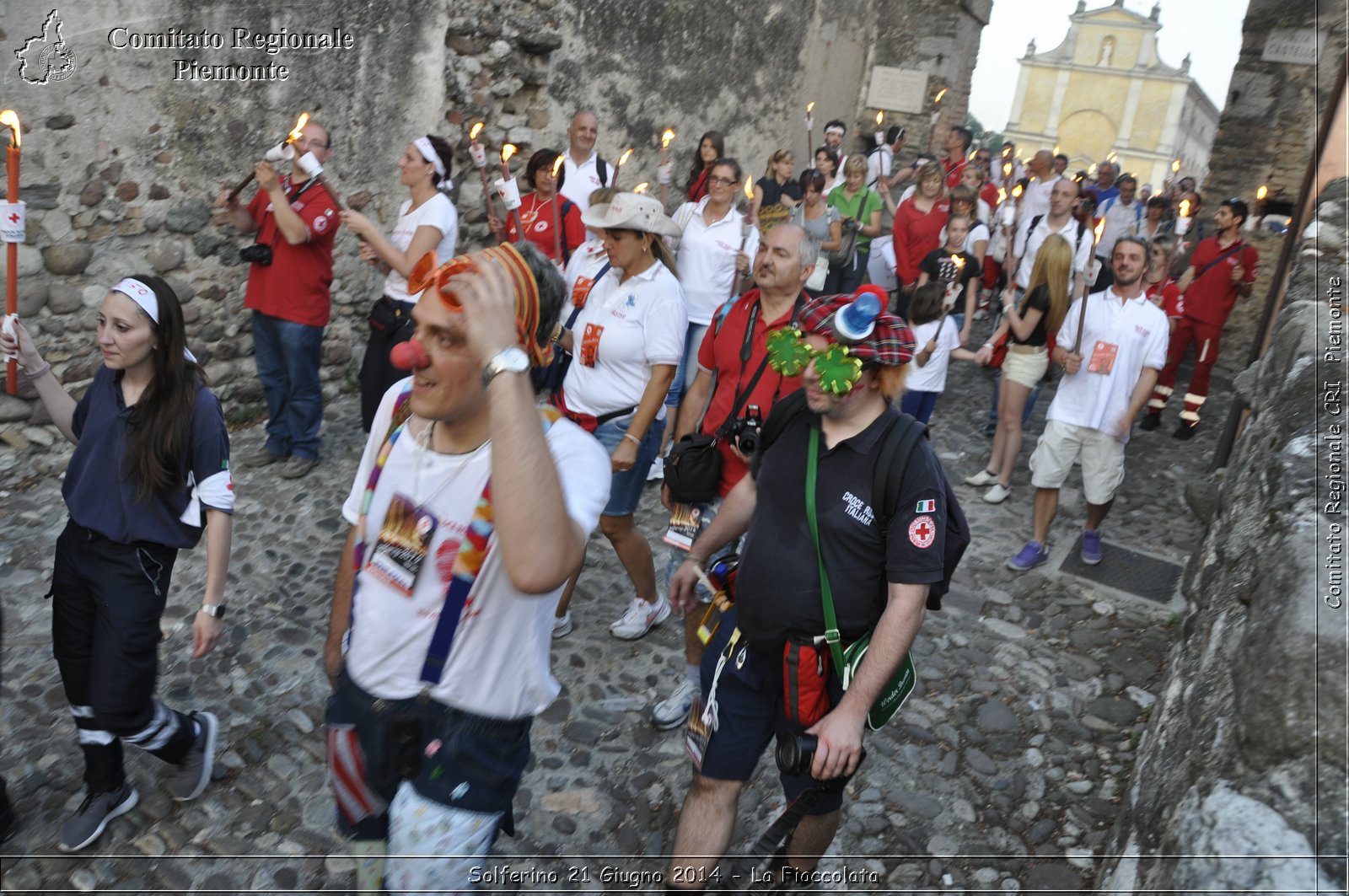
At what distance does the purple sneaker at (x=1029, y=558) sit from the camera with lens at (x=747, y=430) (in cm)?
298

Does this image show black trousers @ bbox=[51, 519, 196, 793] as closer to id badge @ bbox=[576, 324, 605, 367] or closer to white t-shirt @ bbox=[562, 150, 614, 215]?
id badge @ bbox=[576, 324, 605, 367]

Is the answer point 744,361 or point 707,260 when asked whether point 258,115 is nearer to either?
point 707,260

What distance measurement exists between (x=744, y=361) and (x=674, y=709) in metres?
1.51

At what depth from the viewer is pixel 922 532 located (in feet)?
9.15

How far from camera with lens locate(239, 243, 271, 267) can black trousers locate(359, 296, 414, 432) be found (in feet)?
2.67

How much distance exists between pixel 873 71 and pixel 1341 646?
15946 mm

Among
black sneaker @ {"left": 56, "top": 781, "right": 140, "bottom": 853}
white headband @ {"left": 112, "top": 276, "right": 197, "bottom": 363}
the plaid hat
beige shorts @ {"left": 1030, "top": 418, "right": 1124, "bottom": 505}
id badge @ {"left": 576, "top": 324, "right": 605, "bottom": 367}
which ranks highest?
the plaid hat

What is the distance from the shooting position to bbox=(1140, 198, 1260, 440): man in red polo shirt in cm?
970

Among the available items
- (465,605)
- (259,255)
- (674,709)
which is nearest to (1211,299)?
(674,709)

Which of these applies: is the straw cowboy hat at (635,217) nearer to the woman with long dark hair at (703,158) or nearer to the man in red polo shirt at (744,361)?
the man in red polo shirt at (744,361)

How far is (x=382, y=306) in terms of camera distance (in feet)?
18.5

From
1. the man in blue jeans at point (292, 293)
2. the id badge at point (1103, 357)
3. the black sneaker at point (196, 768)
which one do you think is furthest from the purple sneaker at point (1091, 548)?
the black sneaker at point (196, 768)

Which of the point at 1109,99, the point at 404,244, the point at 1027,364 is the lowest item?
the point at 1027,364

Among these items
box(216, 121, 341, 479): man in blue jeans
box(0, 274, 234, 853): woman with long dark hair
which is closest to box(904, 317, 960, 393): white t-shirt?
box(216, 121, 341, 479): man in blue jeans
